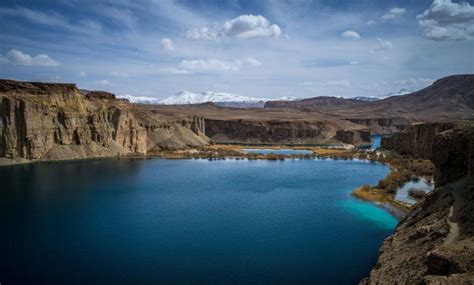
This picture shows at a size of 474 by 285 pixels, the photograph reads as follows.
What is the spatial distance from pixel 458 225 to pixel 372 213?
14598 millimetres

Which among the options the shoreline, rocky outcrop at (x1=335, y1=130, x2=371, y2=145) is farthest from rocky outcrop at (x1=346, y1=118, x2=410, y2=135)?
the shoreline

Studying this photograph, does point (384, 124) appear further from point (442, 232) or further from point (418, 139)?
point (442, 232)

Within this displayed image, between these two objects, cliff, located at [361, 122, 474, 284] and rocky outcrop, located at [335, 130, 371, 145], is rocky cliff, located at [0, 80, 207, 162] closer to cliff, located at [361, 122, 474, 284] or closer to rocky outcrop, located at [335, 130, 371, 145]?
rocky outcrop, located at [335, 130, 371, 145]

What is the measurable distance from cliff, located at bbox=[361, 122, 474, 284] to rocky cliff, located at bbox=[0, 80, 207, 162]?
1877 inches

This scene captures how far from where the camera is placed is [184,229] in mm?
24281

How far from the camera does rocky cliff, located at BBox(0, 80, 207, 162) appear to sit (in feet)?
169

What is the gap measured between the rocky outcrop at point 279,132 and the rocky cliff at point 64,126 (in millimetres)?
29951

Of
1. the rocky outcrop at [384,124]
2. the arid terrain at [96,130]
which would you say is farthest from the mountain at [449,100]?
the arid terrain at [96,130]

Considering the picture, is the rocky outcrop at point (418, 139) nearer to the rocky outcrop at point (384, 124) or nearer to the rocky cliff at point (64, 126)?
the rocky cliff at point (64, 126)

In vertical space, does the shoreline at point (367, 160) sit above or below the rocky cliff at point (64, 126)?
below

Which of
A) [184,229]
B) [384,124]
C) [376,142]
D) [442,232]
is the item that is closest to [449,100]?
[384,124]

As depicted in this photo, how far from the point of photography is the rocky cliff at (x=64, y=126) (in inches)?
2034

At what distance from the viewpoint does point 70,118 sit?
57812 mm

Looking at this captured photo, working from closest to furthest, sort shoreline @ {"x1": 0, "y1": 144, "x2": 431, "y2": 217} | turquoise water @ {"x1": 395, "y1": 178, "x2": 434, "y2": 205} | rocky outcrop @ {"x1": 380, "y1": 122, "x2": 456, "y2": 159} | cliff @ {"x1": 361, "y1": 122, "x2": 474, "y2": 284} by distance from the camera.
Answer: cliff @ {"x1": 361, "y1": 122, "x2": 474, "y2": 284}, shoreline @ {"x1": 0, "y1": 144, "x2": 431, "y2": 217}, turquoise water @ {"x1": 395, "y1": 178, "x2": 434, "y2": 205}, rocky outcrop @ {"x1": 380, "y1": 122, "x2": 456, "y2": 159}
